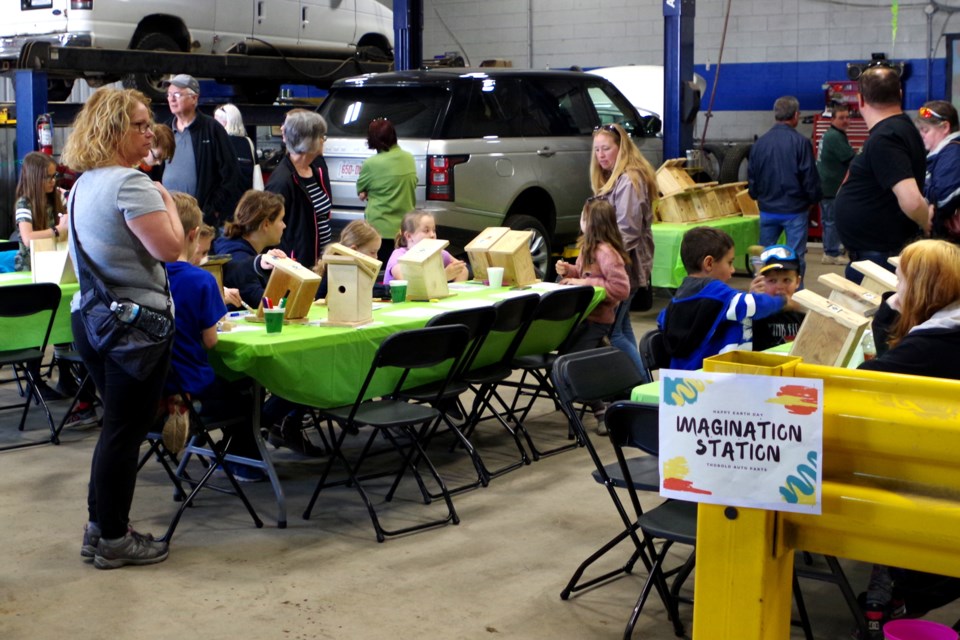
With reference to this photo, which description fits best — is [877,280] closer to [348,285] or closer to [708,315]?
[708,315]

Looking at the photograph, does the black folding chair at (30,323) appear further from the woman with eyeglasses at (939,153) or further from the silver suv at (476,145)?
the woman with eyeglasses at (939,153)

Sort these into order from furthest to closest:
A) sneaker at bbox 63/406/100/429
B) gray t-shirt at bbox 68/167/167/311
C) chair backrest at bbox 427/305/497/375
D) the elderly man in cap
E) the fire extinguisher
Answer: the fire extinguisher, the elderly man in cap, sneaker at bbox 63/406/100/429, chair backrest at bbox 427/305/497/375, gray t-shirt at bbox 68/167/167/311

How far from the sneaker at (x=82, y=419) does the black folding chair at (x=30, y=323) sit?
0.14m

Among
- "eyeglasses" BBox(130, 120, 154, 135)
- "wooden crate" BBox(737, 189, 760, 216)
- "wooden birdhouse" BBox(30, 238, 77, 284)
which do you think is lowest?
"wooden birdhouse" BBox(30, 238, 77, 284)

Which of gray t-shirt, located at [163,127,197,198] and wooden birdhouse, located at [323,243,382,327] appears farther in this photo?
gray t-shirt, located at [163,127,197,198]

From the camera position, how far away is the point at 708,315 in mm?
4582

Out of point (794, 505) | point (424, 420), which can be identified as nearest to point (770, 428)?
point (794, 505)

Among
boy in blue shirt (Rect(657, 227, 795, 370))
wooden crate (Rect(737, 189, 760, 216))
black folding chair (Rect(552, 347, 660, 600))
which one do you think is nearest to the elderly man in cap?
boy in blue shirt (Rect(657, 227, 795, 370))

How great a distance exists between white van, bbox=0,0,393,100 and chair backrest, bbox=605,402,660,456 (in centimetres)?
627

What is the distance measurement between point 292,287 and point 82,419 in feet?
6.66

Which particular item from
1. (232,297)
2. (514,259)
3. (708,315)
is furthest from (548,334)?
(232,297)

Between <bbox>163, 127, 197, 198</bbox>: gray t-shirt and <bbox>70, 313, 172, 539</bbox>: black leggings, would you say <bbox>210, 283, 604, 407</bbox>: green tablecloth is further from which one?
<bbox>163, 127, 197, 198</bbox>: gray t-shirt

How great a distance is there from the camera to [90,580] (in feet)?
13.5

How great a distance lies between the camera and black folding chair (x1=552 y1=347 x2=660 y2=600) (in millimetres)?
3822
